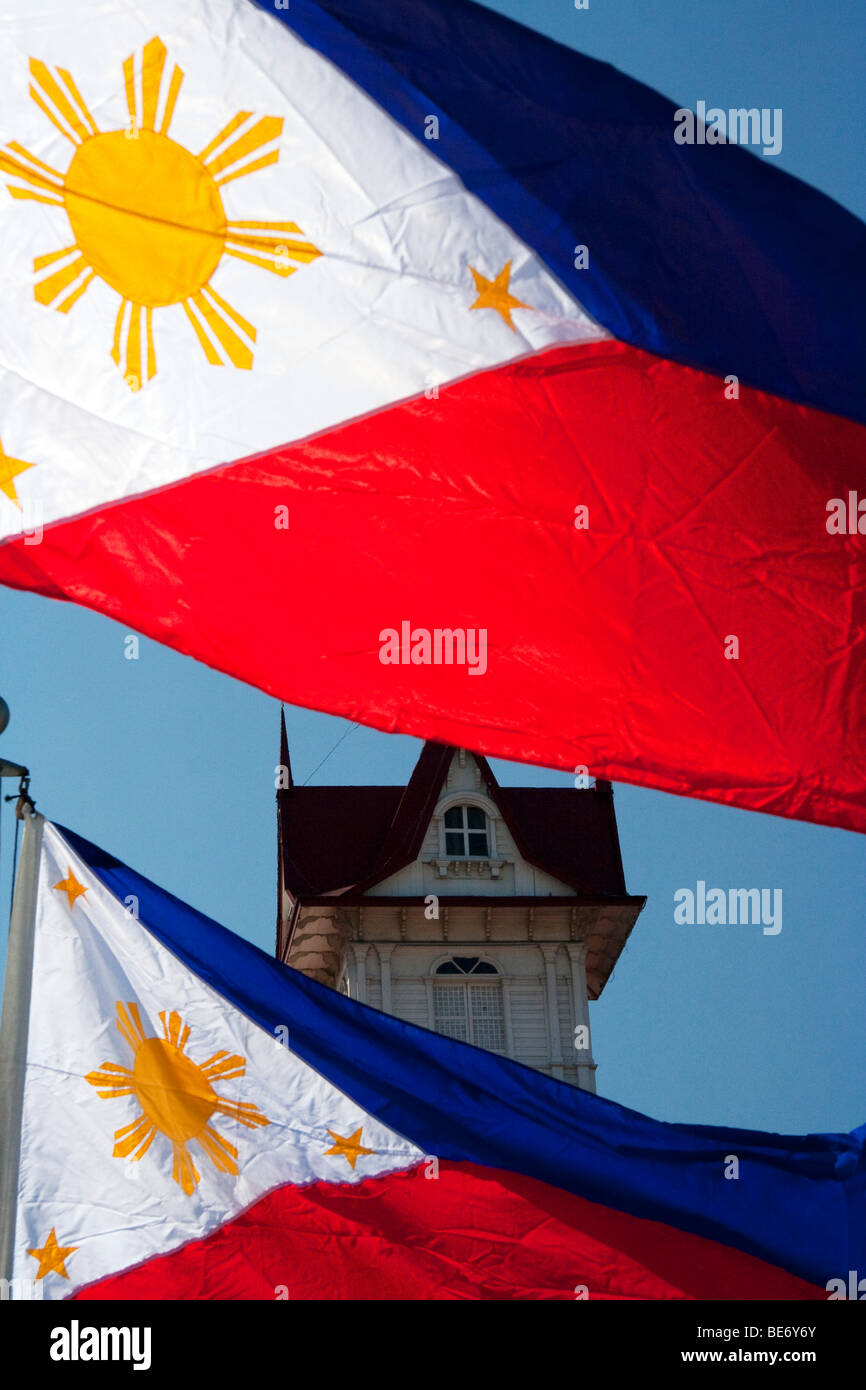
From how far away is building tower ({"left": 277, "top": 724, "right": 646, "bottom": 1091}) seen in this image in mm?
34094

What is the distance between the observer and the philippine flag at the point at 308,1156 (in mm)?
8312

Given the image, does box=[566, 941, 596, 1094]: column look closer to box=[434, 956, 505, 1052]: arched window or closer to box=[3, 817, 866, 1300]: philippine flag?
box=[434, 956, 505, 1052]: arched window

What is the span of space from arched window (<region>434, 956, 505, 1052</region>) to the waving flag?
85.8 feet

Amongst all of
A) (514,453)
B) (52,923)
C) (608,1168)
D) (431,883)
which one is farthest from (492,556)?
(431,883)

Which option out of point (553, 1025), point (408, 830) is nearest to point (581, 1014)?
point (553, 1025)

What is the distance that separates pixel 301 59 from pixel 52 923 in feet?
13.0

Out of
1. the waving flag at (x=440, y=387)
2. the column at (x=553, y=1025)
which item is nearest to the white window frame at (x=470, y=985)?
the column at (x=553, y=1025)

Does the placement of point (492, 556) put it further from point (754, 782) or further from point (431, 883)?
point (431, 883)

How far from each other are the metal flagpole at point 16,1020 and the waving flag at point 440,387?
1.13 metres

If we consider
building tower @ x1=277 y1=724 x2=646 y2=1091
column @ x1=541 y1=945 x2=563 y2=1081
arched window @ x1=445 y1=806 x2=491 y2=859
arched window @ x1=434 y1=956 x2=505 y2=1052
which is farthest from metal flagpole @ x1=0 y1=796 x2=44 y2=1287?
arched window @ x1=445 y1=806 x2=491 y2=859

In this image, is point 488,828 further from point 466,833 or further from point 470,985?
point 470,985

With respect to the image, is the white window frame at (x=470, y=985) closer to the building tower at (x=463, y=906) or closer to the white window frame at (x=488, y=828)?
the building tower at (x=463, y=906)

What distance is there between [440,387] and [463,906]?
27.2m

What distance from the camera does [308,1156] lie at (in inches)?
351
